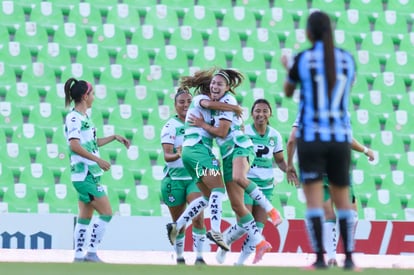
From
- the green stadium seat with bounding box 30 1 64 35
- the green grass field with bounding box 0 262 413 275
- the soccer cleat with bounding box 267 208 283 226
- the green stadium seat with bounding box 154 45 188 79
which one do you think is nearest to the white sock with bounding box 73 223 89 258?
the soccer cleat with bounding box 267 208 283 226

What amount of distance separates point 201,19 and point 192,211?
A: 6.99m

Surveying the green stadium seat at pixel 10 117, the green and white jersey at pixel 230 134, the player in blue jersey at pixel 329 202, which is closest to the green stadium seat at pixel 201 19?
the green stadium seat at pixel 10 117

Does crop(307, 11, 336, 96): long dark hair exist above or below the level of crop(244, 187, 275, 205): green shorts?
above

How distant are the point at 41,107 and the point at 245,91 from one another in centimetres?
314

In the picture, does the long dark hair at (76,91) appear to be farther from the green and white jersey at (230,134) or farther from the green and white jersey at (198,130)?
the green and white jersey at (230,134)

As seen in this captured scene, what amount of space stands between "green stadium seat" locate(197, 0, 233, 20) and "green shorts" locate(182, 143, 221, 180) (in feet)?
23.5

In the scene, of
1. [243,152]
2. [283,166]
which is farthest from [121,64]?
[243,152]

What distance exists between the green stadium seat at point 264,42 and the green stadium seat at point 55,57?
288cm

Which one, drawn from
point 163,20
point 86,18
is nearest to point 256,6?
point 163,20

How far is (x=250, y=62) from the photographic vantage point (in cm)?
1684

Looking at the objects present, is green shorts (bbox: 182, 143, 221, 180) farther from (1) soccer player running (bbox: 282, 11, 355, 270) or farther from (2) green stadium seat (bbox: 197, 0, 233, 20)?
(2) green stadium seat (bbox: 197, 0, 233, 20)

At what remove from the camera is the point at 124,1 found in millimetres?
17000

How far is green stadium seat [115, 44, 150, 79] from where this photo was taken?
16.6 meters

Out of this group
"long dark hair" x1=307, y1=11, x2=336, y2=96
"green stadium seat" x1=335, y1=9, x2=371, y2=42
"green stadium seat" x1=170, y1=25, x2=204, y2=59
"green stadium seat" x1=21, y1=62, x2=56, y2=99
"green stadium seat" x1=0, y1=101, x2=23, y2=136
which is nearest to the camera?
"long dark hair" x1=307, y1=11, x2=336, y2=96
